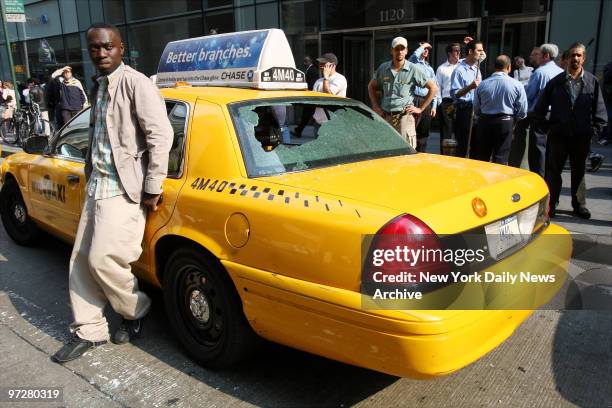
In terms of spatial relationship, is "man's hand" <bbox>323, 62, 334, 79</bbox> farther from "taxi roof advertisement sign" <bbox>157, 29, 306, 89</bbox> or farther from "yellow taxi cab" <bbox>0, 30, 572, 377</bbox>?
"yellow taxi cab" <bbox>0, 30, 572, 377</bbox>

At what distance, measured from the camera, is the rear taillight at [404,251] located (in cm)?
227

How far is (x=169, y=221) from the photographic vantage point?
3.11 metres


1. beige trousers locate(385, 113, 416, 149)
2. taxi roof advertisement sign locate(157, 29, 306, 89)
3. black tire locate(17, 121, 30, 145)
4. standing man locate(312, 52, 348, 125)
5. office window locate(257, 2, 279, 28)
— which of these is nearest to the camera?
taxi roof advertisement sign locate(157, 29, 306, 89)

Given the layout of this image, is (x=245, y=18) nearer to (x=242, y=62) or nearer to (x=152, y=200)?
(x=242, y=62)

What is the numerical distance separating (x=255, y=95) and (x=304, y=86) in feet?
2.65

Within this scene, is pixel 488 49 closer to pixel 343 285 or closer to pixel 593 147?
pixel 593 147

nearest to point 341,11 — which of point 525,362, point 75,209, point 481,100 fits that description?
point 481,100

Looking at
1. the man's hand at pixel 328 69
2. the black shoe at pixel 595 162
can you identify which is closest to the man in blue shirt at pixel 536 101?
the black shoe at pixel 595 162

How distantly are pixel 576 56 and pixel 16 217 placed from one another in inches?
237

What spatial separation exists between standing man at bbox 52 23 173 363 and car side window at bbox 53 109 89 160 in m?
0.95

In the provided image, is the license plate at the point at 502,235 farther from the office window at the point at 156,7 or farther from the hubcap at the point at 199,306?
the office window at the point at 156,7

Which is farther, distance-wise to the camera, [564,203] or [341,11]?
[341,11]

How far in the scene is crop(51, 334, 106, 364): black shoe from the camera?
10.6 ft

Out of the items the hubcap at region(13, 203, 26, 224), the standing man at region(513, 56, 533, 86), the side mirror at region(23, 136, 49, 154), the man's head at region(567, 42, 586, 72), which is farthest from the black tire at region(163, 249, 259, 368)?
the standing man at region(513, 56, 533, 86)
